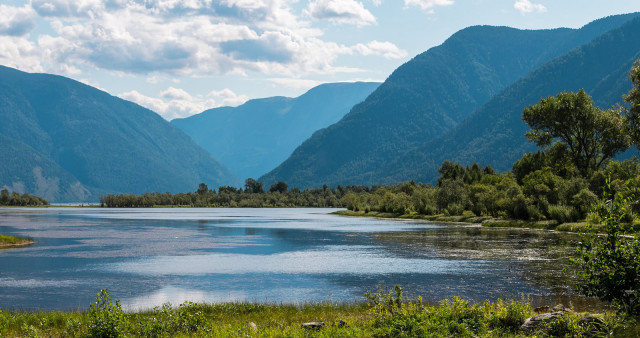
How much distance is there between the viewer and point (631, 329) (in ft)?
53.4

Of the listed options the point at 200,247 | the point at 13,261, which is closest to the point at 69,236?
the point at 200,247

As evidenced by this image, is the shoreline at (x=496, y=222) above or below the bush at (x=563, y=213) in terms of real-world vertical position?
below

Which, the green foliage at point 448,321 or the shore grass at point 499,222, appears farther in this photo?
the shore grass at point 499,222

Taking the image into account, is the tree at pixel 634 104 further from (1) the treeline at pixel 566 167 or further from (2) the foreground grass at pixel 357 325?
(2) the foreground grass at pixel 357 325

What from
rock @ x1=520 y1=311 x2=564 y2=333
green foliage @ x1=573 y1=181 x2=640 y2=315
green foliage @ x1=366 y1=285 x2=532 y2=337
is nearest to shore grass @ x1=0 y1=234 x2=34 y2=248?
green foliage @ x1=366 y1=285 x2=532 y2=337

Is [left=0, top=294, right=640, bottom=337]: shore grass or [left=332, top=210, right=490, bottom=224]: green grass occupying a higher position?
[left=0, top=294, right=640, bottom=337]: shore grass

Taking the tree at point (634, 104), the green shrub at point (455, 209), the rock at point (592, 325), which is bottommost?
the green shrub at point (455, 209)

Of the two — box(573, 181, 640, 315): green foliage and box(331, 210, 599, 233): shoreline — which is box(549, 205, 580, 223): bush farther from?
box(573, 181, 640, 315): green foliage

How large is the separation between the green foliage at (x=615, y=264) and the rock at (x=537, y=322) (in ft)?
4.93

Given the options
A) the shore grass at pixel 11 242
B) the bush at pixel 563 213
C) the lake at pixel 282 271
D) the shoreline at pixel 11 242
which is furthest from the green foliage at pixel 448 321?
the bush at pixel 563 213

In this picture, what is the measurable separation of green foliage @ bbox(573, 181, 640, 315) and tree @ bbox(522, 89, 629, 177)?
87.0 metres

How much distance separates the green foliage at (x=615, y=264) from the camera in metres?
16.8

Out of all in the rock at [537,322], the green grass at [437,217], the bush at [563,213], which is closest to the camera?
the rock at [537,322]

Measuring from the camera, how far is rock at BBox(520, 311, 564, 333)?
1803 cm
